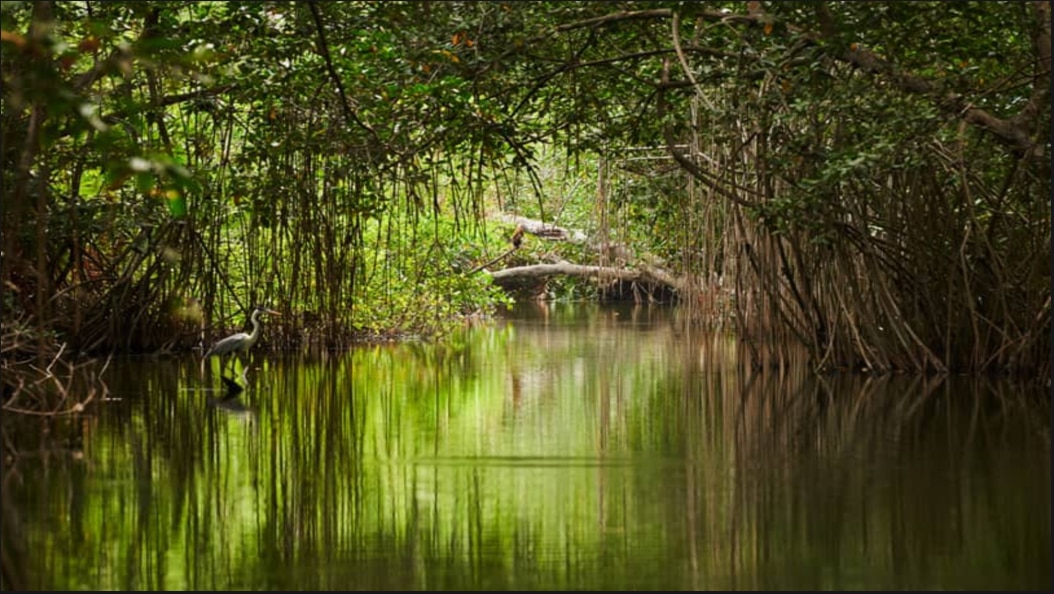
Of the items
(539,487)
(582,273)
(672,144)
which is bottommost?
(539,487)

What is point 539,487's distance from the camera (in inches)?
261

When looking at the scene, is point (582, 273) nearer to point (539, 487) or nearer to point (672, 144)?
point (672, 144)

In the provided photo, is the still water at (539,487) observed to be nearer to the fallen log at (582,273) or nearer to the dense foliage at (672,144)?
the dense foliage at (672,144)

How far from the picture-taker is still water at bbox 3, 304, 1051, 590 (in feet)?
16.3

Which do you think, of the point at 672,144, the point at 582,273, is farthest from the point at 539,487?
the point at 582,273

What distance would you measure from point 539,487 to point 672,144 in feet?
19.7

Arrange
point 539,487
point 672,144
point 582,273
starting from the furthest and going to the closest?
point 582,273, point 672,144, point 539,487

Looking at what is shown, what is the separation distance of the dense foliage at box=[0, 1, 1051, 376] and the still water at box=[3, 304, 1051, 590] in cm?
75

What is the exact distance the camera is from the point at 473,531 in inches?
220

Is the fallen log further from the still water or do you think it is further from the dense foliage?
the still water

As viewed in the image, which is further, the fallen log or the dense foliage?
the fallen log

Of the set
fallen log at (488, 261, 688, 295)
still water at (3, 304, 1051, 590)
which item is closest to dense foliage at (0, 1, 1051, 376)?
still water at (3, 304, 1051, 590)

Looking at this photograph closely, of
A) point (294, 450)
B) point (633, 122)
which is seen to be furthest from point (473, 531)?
point (633, 122)

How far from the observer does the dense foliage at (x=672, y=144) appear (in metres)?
10.4
